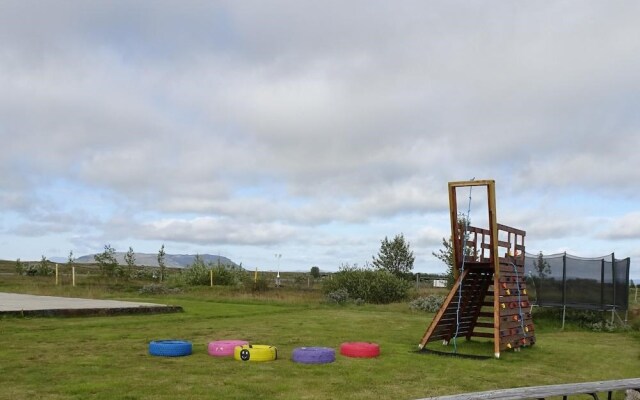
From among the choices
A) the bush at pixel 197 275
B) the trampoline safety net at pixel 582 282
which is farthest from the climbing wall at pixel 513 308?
the bush at pixel 197 275

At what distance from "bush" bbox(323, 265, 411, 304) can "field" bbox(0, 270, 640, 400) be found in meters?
11.0

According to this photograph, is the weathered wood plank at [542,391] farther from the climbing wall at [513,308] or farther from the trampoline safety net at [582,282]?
the trampoline safety net at [582,282]

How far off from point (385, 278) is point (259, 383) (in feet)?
71.6

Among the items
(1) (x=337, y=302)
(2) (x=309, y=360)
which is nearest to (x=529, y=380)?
(2) (x=309, y=360)

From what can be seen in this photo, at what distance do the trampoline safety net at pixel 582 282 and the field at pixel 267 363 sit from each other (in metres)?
1.02

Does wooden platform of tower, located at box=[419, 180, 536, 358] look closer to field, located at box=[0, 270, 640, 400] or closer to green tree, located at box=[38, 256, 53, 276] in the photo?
field, located at box=[0, 270, 640, 400]

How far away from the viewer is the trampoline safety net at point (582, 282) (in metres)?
18.3

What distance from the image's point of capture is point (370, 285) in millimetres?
29281

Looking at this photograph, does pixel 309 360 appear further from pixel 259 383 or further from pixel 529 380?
pixel 529 380

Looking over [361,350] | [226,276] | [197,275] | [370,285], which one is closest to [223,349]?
[361,350]

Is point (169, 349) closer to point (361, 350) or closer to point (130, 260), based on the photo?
point (361, 350)

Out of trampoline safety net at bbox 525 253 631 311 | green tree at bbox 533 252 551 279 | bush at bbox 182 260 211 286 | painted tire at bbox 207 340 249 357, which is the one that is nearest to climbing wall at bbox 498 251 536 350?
painted tire at bbox 207 340 249 357

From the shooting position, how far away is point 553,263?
19469 mm

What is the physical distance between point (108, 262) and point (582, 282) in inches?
1065
